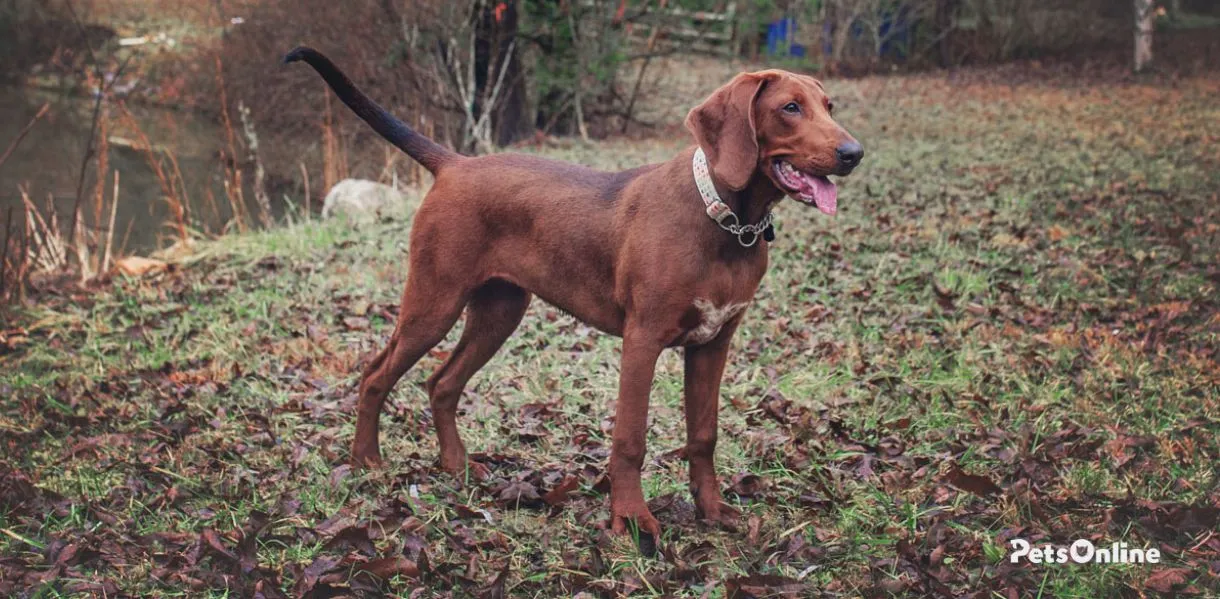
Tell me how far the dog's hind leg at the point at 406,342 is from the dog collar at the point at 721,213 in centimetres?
114

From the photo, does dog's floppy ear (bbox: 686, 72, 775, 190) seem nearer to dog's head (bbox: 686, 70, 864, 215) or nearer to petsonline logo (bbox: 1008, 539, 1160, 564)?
dog's head (bbox: 686, 70, 864, 215)

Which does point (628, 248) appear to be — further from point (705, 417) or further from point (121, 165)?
point (121, 165)

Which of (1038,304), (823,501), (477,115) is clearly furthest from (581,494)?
(477,115)

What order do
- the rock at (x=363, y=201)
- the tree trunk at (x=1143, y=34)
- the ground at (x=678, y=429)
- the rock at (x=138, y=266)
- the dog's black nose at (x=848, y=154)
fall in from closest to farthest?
the dog's black nose at (x=848, y=154) < the ground at (x=678, y=429) < the rock at (x=138, y=266) < the rock at (x=363, y=201) < the tree trunk at (x=1143, y=34)

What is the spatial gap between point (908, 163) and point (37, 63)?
1704 cm

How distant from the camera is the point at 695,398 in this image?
3.76 meters

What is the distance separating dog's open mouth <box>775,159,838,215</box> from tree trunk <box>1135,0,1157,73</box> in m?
17.9

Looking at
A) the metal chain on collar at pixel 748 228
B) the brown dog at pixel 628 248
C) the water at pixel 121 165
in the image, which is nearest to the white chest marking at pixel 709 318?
the brown dog at pixel 628 248

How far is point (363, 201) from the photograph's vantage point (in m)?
10.1

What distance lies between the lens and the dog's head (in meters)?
3.23

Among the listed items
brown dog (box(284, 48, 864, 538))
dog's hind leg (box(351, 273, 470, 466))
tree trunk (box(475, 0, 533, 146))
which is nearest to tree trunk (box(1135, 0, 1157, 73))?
tree trunk (box(475, 0, 533, 146))

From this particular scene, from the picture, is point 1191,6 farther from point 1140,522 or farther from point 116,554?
point 116,554

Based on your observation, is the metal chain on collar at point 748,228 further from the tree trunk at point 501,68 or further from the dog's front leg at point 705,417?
the tree trunk at point 501,68

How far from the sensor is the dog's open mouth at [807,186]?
3215 mm
